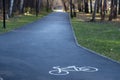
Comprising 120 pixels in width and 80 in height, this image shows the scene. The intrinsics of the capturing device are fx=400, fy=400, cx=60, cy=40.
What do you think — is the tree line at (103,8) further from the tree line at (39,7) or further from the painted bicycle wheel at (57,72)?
the painted bicycle wheel at (57,72)

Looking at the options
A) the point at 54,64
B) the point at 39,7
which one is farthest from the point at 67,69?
the point at 39,7

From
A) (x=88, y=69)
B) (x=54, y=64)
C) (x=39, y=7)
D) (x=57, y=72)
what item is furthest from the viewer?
(x=39, y=7)

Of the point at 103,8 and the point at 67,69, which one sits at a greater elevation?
the point at 103,8

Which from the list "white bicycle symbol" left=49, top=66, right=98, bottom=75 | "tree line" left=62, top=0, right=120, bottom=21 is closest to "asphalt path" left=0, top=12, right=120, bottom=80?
"white bicycle symbol" left=49, top=66, right=98, bottom=75

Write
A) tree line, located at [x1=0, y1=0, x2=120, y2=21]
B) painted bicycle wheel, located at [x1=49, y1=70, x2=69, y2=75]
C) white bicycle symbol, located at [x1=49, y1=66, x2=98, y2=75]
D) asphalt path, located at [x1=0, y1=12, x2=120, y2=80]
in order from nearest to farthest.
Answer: asphalt path, located at [x1=0, y1=12, x2=120, y2=80], painted bicycle wheel, located at [x1=49, y1=70, x2=69, y2=75], white bicycle symbol, located at [x1=49, y1=66, x2=98, y2=75], tree line, located at [x1=0, y1=0, x2=120, y2=21]

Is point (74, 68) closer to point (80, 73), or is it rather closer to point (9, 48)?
point (80, 73)

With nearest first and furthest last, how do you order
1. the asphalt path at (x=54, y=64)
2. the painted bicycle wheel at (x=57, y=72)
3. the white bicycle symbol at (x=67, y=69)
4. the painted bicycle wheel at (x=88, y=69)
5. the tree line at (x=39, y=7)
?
the asphalt path at (x=54, y=64), the painted bicycle wheel at (x=57, y=72), the white bicycle symbol at (x=67, y=69), the painted bicycle wheel at (x=88, y=69), the tree line at (x=39, y=7)

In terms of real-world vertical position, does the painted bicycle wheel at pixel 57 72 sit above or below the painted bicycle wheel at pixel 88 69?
above

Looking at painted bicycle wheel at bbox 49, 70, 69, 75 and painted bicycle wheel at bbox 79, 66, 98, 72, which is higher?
→ painted bicycle wheel at bbox 49, 70, 69, 75

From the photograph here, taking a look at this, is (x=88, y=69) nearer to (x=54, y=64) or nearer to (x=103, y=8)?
(x=54, y=64)

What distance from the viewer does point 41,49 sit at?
56.7 ft

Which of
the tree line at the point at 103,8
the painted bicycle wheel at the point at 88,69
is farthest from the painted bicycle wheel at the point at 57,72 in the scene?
the tree line at the point at 103,8

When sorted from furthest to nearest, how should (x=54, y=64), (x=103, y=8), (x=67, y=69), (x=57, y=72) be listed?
(x=103, y=8) → (x=54, y=64) → (x=67, y=69) → (x=57, y=72)

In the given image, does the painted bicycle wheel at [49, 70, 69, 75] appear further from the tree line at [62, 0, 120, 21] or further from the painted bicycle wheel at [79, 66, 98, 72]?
the tree line at [62, 0, 120, 21]
